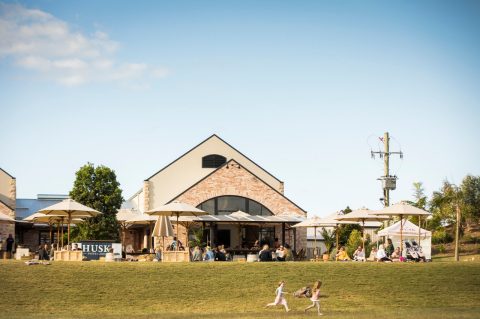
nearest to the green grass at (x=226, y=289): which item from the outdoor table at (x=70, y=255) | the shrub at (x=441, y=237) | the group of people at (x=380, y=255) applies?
the group of people at (x=380, y=255)

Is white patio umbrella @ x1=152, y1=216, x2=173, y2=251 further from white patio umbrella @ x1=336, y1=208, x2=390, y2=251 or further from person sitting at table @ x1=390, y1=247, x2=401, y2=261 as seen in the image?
person sitting at table @ x1=390, y1=247, x2=401, y2=261

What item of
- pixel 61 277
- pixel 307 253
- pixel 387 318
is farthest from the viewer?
pixel 307 253

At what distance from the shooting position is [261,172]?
59562 mm

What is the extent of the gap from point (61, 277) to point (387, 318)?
13.5m

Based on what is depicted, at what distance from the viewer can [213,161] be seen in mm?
59531

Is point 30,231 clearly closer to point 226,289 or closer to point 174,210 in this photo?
point 174,210

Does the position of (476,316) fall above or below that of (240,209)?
below

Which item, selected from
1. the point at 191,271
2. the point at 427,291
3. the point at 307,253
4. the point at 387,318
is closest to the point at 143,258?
the point at 191,271

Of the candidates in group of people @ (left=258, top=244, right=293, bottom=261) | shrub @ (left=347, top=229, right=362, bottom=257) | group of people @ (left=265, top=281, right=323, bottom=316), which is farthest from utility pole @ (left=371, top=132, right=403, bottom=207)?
group of people @ (left=265, top=281, right=323, bottom=316)

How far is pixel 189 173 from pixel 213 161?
205cm

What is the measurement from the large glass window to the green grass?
679 inches

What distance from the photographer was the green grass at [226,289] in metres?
28.7

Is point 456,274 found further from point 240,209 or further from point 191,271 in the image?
point 240,209

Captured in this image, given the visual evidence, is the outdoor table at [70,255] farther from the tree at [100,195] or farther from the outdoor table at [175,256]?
the tree at [100,195]
